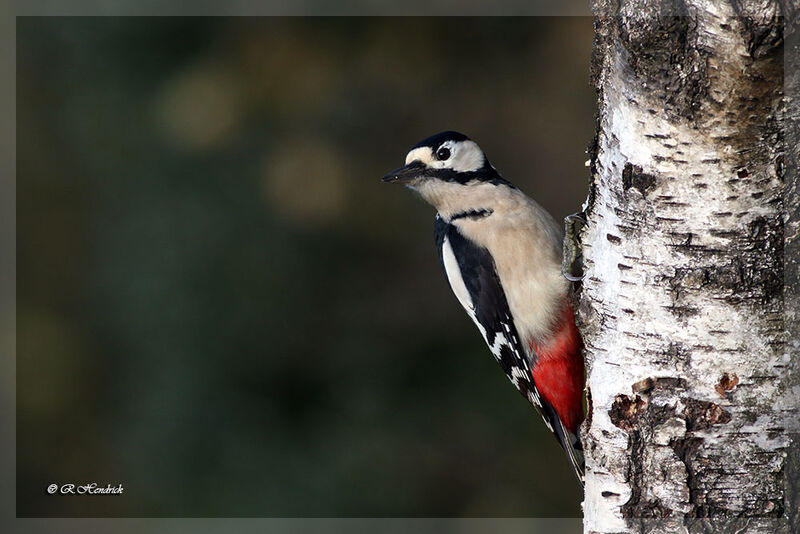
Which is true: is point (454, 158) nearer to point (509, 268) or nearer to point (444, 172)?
point (444, 172)

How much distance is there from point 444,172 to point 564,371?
0.70 metres

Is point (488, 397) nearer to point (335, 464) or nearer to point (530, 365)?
point (335, 464)

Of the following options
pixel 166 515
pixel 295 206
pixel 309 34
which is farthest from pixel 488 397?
pixel 309 34

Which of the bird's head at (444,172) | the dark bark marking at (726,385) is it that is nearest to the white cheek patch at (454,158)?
the bird's head at (444,172)

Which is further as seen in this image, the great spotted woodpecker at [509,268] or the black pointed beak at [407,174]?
the black pointed beak at [407,174]

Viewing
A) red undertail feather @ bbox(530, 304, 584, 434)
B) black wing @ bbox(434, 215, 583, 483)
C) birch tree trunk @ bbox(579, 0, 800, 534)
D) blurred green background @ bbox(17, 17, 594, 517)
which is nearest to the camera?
birch tree trunk @ bbox(579, 0, 800, 534)

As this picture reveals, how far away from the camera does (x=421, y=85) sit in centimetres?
432

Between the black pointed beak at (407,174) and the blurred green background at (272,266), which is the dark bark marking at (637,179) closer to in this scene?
the black pointed beak at (407,174)

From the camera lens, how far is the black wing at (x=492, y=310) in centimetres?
257

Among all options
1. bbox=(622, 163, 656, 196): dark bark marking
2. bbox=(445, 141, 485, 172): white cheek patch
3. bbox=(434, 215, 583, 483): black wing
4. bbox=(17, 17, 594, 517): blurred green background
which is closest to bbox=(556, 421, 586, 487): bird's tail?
bbox=(434, 215, 583, 483): black wing

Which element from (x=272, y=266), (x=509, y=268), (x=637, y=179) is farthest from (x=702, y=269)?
(x=272, y=266)

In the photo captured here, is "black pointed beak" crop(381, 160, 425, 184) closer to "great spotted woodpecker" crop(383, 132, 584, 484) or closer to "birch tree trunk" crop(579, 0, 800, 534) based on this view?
"great spotted woodpecker" crop(383, 132, 584, 484)

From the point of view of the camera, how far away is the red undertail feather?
246 centimetres

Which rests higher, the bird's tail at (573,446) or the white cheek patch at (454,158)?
the white cheek patch at (454,158)
